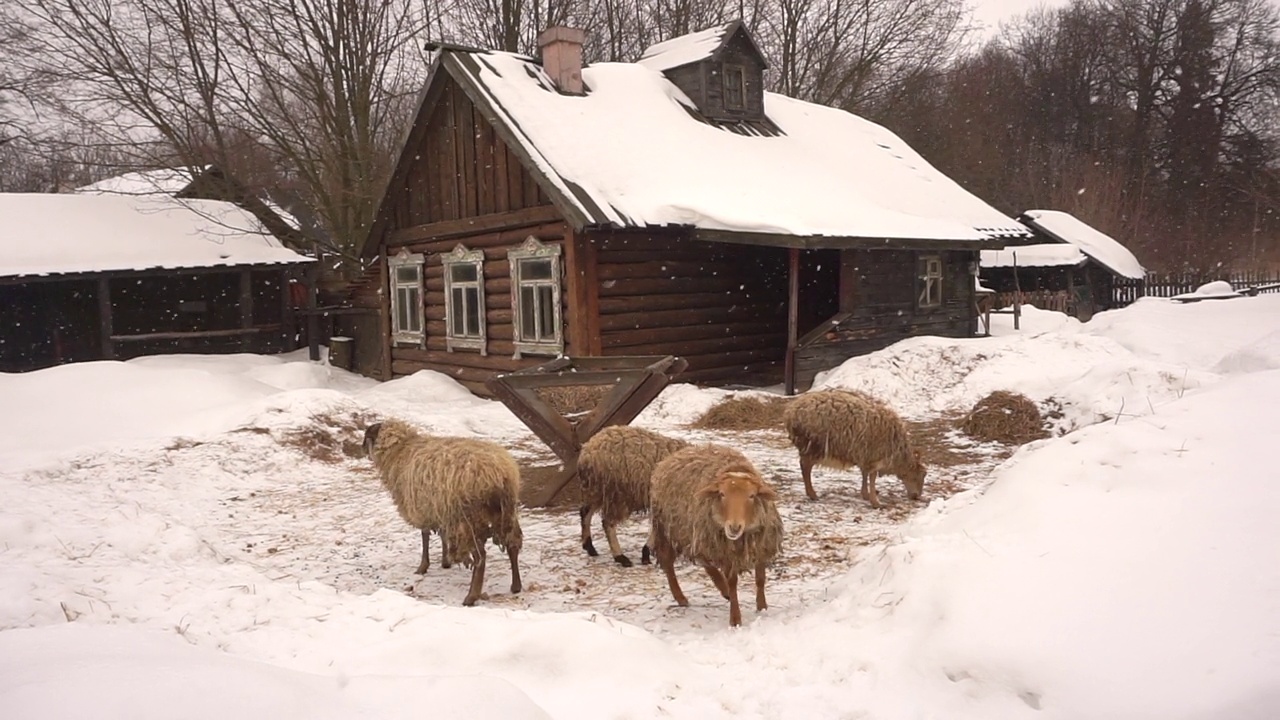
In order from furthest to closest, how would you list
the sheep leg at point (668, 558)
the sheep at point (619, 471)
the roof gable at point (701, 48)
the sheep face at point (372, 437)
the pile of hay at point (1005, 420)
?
the roof gable at point (701, 48), the pile of hay at point (1005, 420), the sheep face at point (372, 437), the sheep at point (619, 471), the sheep leg at point (668, 558)

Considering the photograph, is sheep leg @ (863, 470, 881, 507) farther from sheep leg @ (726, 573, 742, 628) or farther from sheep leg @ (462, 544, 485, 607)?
sheep leg @ (462, 544, 485, 607)

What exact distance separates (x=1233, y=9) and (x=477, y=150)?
39.8 metres

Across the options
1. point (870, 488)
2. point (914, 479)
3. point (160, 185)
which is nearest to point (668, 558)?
point (870, 488)

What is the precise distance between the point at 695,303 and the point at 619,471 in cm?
954

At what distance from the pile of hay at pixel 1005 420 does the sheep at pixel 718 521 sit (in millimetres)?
6704

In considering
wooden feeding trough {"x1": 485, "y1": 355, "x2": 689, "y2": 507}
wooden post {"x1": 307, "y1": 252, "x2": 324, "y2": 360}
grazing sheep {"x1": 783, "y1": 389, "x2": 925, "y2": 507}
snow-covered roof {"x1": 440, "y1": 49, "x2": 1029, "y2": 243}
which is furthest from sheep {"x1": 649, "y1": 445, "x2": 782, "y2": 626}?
wooden post {"x1": 307, "y1": 252, "x2": 324, "y2": 360}

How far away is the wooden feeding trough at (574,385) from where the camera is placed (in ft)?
25.6

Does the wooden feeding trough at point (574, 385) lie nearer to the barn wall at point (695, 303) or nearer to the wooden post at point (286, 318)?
the barn wall at point (695, 303)

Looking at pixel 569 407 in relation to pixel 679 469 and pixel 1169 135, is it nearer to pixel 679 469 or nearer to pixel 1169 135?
pixel 679 469

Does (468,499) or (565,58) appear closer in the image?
(468,499)

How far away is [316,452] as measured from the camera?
35.9ft

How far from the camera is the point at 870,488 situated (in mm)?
8102

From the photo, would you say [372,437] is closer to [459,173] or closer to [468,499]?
[468,499]

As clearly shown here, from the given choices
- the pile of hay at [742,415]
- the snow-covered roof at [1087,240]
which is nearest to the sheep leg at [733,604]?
the pile of hay at [742,415]
